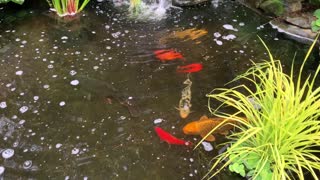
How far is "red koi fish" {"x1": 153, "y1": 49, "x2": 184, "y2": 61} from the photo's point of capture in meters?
3.95

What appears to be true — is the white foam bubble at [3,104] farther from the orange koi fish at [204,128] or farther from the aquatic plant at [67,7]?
the aquatic plant at [67,7]

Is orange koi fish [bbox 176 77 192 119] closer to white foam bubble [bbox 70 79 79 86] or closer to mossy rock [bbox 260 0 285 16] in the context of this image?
white foam bubble [bbox 70 79 79 86]

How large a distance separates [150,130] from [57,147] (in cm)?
78

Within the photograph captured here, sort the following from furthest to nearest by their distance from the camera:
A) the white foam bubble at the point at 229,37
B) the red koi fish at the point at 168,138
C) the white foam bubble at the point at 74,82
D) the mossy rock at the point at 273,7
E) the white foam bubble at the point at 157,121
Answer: the mossy rock at the point at 273,7 < the white foam bubble at the point at 229,37 < the white foam bubble at the point at 74,82 < the white foam bubble at the point at 157,121 < the red koi fish at the point at 168,138

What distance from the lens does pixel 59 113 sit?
10.5 feet

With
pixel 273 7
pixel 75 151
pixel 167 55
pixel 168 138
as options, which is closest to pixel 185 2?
pixel 273 7

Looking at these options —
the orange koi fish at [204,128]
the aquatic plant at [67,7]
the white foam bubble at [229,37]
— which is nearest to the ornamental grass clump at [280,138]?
the orange koi fish at [204,128]

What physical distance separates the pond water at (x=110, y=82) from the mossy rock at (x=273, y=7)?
183 mm

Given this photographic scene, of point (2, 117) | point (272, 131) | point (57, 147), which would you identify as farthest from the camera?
point (2, 117)

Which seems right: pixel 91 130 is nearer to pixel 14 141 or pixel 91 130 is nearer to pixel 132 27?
pixel 14 141

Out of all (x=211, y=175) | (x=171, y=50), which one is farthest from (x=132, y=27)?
(x=211, y=175)

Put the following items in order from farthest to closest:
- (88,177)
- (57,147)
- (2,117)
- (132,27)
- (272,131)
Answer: (132,27), (2,117), (57,147), (88,177), (272,131)

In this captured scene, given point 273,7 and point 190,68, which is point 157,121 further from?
point 273,7

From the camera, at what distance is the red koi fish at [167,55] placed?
3.95 meters
